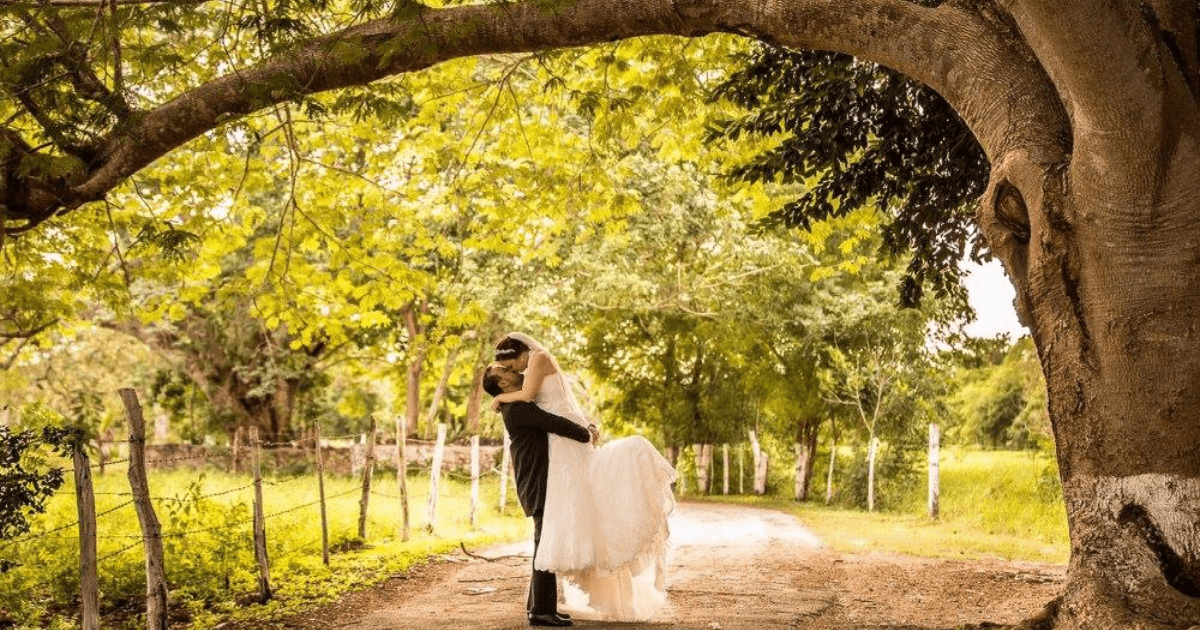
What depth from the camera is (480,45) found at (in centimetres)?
640

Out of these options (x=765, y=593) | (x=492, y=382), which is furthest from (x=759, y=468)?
(x=492, y=382)

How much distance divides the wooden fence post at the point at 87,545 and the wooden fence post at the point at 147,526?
327mm

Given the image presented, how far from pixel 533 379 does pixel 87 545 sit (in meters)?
3.21

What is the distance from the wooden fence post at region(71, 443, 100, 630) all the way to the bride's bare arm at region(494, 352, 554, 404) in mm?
2791

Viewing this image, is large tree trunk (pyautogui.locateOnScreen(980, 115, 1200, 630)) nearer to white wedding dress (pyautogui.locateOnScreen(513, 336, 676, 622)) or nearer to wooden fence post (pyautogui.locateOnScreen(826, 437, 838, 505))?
white wedding dress (pyautogui.locateOnScreen(513, 336, 676, 622))

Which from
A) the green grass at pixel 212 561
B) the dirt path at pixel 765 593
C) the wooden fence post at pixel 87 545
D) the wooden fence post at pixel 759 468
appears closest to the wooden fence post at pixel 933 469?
the dirt path at pixel 765 593

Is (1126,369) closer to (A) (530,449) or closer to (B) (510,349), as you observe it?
(A) (530,449)

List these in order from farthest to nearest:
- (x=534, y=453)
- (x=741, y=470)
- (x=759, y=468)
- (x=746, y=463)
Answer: (x=746, y=463) → (x=741, y=470) → (x=759, y=468) → (x=534, y=453)

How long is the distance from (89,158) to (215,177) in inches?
193

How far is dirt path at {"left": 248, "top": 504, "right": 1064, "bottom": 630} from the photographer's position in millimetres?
7285

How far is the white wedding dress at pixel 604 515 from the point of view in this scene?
21.8 feet

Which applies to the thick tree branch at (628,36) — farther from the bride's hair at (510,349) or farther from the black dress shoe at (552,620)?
the black dress shoe at (552,620)

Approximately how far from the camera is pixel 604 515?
22.1ft

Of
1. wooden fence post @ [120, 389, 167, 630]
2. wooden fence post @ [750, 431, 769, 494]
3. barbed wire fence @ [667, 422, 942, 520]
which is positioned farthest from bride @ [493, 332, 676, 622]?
wooden fence post @ [750, 431, 769, 494]
